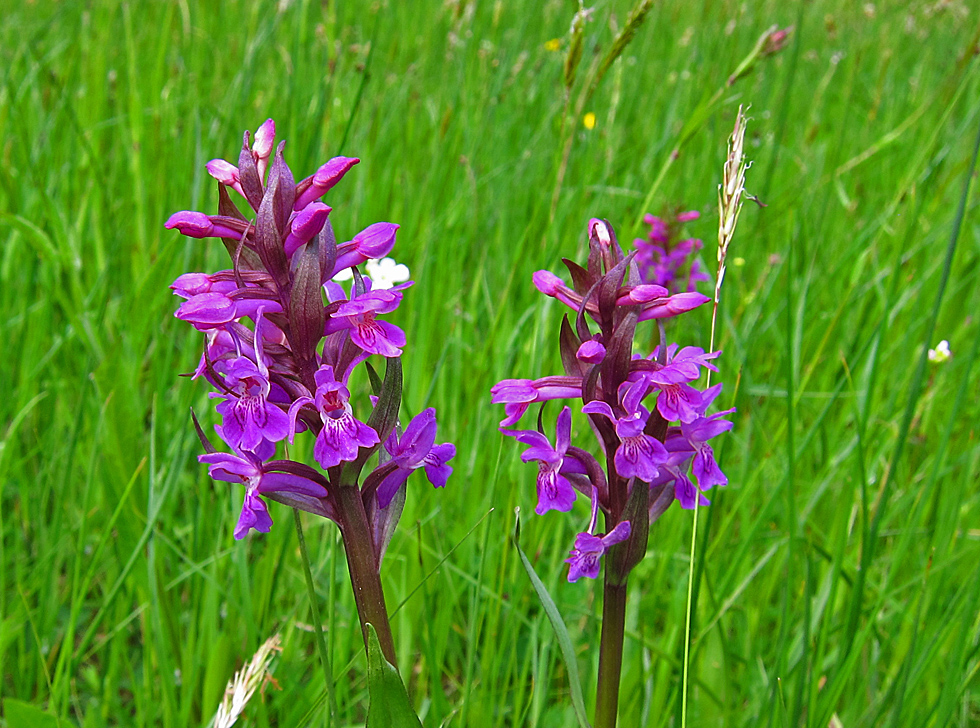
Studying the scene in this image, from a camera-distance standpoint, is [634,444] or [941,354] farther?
[941,354]

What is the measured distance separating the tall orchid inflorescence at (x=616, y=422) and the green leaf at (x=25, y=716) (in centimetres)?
88

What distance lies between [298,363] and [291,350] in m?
0.02

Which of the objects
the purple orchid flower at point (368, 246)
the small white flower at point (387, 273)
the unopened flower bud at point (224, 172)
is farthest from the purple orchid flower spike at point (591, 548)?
the small white flower at point (387, 273)

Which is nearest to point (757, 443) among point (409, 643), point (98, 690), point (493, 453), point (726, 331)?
point (726, 331)

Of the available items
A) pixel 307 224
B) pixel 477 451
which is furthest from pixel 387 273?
pixel 307 224

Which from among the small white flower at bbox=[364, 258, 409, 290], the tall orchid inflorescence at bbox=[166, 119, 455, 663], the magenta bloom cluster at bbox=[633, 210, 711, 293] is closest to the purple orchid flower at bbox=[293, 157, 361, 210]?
the tall orchid inflorescence at bbox=[166, 119, 455, 663]

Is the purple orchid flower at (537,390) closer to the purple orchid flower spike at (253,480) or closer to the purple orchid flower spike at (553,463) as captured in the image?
the purple orchid flower spike at (553,463)

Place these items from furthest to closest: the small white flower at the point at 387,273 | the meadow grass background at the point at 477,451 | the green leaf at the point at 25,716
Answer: the small white flower at the point at 387,273
the meadow grass background at the point at 477,451
the green leaf at the point at 25,716

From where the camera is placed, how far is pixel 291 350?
954 mm

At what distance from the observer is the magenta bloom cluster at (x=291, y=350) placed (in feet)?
2.95

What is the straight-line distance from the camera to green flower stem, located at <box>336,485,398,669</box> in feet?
3.08

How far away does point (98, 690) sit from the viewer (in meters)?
1.56

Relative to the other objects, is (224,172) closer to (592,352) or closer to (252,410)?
(252,410)

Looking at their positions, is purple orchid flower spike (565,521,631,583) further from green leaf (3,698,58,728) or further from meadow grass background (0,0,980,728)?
green leaf (3,698,58,728)
